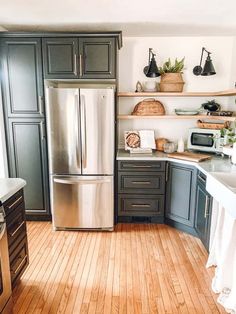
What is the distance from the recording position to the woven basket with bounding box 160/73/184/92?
3139mm

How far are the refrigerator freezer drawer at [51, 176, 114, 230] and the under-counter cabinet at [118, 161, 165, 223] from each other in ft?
0.68

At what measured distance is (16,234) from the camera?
196 centimetres

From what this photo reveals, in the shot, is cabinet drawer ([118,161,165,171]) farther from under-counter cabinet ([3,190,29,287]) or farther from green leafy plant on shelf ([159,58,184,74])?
under-counter cabinet ([3,190,29,287])

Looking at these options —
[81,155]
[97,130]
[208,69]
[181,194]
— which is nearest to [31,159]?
[81,155]

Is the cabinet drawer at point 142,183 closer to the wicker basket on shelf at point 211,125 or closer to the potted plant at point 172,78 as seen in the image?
the wicker basket on shelf at point 211,125

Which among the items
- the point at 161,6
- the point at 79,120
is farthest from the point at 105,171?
the point at 161,6

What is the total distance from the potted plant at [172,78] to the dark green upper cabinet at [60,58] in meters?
1.14

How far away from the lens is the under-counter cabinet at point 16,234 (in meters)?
1.83

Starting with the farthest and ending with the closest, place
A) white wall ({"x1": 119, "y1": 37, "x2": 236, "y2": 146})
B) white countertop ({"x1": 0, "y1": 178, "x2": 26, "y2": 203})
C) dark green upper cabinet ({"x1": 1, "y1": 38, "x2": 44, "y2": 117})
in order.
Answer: white wall ({"x1": 119, "y1": 37, "x2": 236, "y2": 146}) → dark green upper cabinet ({"x1": 1, "y1": 38, "x2": 44, "y2": 117}) → white countertop ({"x1": 0, "y1": 178, "x2": 26, "y2": 203})

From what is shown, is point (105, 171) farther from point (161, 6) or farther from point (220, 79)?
point (220, 79)

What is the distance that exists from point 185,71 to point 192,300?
2761 mm

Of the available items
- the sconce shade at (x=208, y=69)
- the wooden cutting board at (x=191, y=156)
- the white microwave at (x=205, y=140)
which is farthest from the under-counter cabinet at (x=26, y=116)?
the sconce shade at (x=208, y=69)

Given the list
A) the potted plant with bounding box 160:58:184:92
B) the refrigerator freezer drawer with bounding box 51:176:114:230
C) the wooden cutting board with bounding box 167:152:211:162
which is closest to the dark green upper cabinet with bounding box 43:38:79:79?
the potted plant with bounding box 160:58:184:92

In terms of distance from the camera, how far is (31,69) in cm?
289
